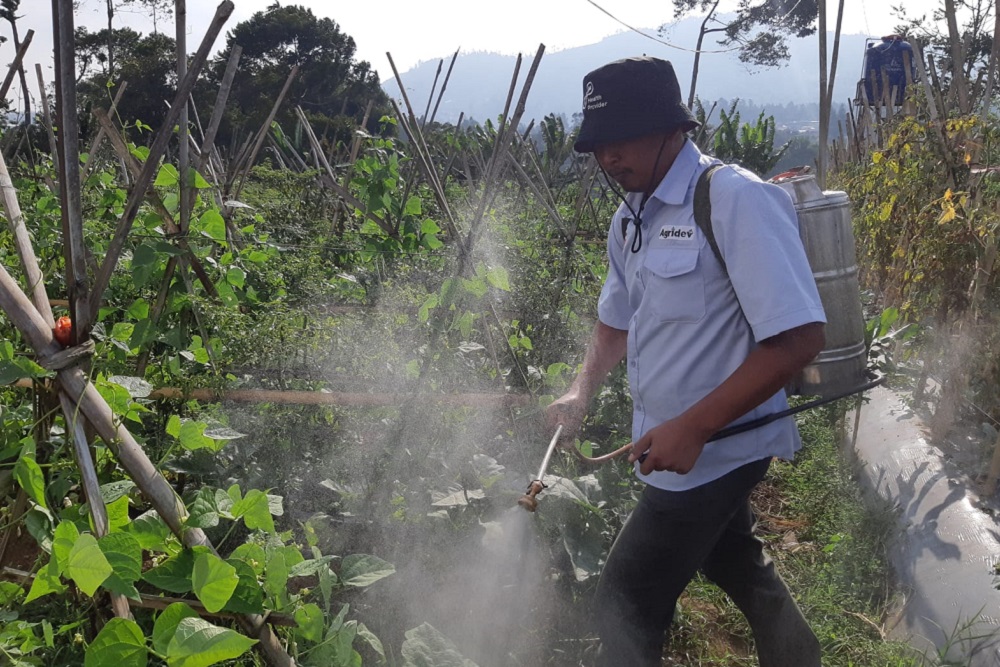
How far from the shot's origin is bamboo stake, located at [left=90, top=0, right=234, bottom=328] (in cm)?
146

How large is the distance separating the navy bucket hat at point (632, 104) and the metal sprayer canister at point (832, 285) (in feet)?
1.76

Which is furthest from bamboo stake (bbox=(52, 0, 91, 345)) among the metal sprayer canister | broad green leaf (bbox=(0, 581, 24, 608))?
the metal sprayer canister

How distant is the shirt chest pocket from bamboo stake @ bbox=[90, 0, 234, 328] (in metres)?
1.08

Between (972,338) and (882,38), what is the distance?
1011 cm

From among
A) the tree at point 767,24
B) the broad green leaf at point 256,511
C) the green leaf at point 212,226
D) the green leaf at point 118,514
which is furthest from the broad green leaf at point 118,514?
the tree at point 767,24

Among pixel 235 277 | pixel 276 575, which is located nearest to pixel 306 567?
pixel 276 575

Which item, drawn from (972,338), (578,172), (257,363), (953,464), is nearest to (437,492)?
(257,363)

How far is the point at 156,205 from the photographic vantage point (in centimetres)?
249

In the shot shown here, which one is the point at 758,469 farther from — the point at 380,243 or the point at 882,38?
the point at 882,38

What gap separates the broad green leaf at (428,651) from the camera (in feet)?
6.12

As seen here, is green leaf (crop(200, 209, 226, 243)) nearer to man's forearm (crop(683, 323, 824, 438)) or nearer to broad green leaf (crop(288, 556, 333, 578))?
broad green leaf (crop(288, 556, 333, 578))

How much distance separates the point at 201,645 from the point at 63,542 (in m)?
0.32

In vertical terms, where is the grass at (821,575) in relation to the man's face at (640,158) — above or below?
below

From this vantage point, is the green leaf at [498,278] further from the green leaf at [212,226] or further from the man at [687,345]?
the green leaf at [212,226]
